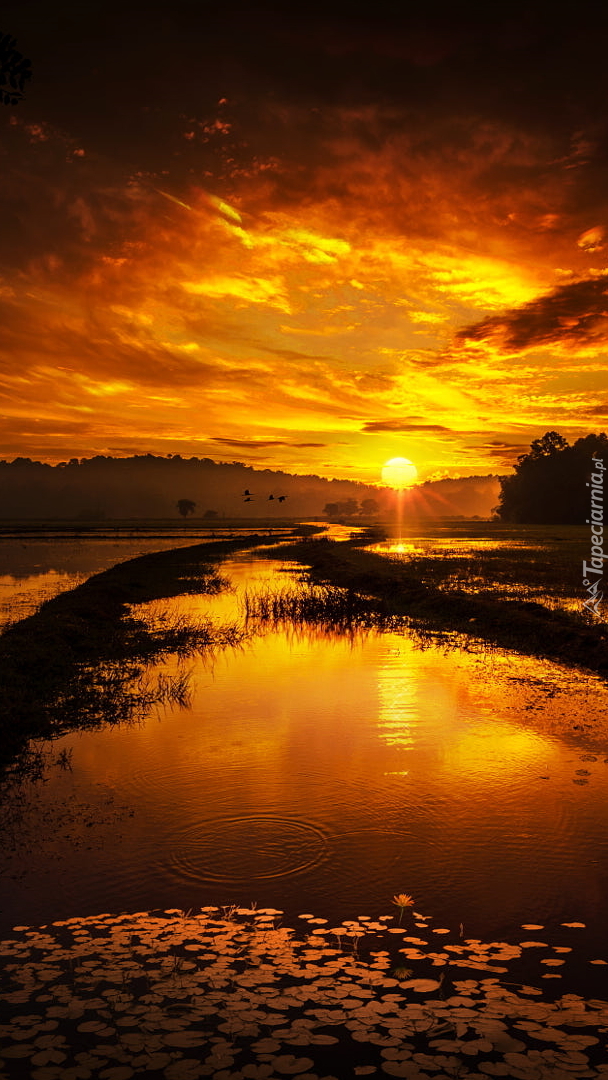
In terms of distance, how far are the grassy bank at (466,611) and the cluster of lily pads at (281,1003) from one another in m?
13.9

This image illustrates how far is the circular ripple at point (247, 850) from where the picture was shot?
8.41 meters

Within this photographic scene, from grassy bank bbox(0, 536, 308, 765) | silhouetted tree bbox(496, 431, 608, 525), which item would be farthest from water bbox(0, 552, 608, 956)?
silhouetted tree bbox(496, 431, 608, 525)

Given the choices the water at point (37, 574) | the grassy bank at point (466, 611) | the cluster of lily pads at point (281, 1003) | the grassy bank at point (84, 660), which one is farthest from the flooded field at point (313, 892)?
the water at point (37, 574)

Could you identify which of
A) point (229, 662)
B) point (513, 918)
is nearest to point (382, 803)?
point (513, 918)

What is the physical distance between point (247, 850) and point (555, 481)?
164m

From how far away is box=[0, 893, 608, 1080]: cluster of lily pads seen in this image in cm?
531

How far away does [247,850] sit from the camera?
29.5 ft

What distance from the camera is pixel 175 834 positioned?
945 centimetres

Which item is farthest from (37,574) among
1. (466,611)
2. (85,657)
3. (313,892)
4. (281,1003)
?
(281,1003)

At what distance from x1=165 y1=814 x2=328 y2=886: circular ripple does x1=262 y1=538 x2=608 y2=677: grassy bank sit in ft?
40.1

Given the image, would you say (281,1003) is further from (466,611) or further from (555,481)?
(555,481)

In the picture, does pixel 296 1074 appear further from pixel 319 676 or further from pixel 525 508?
pixel 525 508

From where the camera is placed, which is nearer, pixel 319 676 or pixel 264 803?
pixel 264 803

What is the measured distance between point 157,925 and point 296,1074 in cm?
250
